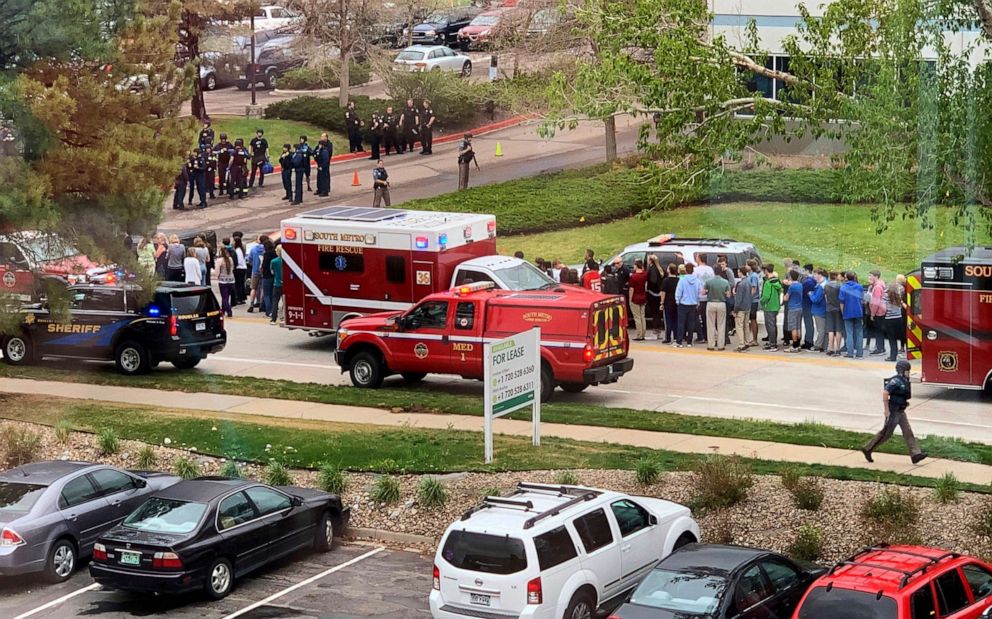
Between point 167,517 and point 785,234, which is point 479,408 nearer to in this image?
point 167,517

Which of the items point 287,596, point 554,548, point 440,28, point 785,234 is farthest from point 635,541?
point 440,28

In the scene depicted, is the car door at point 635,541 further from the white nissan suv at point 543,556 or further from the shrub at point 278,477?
the shrub at point 278,477

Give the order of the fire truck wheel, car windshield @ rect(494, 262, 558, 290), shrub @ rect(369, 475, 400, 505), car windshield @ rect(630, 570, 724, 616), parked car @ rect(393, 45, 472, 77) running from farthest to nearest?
parked car @ rect(393, 45, 472, 77) → car windshield @ rect(494, 262, 558, 290) → the fire truck wheel → shrub @ rect(369, 475, 400, 505) → car windshield @ rect(630, 570, 724, 616)

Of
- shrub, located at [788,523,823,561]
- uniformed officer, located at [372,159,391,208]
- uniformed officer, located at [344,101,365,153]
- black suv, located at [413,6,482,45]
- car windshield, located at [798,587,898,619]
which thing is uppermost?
black suv, located at [413,6,482,45]

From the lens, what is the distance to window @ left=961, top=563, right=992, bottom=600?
528 inches

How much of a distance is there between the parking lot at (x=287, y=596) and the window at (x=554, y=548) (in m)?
2.00

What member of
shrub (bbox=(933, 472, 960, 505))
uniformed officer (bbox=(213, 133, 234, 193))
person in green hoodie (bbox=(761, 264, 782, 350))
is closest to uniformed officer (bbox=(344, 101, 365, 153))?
uniformed officer (bbox=(213, 133, 234, 193))

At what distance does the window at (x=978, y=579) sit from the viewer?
44.0ft

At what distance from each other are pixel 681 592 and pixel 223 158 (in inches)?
1201

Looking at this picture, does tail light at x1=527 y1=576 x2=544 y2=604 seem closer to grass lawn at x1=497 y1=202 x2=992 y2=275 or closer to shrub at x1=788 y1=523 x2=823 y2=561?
shrub at x1=788 y1=523 x2=823 y2=561

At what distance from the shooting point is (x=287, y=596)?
53.7 feet

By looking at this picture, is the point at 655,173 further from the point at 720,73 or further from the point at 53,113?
the point at 53,113

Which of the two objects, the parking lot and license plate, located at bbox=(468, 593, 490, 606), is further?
the parking lot

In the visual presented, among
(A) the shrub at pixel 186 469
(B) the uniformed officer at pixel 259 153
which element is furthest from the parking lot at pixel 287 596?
(B) the uniformed officer at pixel 259 153
